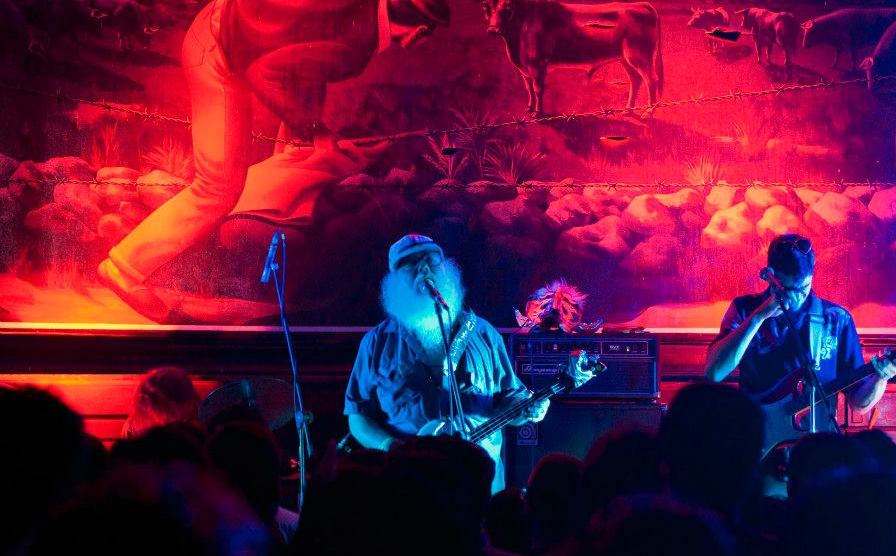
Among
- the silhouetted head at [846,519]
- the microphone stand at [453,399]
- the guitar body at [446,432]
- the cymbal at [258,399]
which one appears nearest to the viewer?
the silhouetted head at [846,519]

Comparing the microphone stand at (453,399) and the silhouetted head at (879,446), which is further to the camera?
the microphone stand at (453,399)

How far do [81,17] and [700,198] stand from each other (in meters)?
4.66

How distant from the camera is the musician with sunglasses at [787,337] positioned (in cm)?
400

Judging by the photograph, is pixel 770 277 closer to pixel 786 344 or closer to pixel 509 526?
pixel 786 344

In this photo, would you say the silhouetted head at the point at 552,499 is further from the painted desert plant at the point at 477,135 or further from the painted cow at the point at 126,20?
the painted cow at the point at 126,20

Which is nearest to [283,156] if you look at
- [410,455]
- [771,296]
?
[771,296]

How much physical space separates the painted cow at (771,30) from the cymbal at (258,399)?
413 cm

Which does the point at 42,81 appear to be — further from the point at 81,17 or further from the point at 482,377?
the point at 482,377

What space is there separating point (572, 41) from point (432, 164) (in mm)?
1353

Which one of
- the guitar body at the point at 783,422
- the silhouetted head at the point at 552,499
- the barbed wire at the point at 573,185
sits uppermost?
the barbed wire at the point at 573,185

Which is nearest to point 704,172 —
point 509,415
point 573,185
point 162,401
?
point 573,185

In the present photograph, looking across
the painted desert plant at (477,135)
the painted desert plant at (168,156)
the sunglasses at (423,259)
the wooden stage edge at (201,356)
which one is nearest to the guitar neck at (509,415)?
the sunglasses at (423,259)

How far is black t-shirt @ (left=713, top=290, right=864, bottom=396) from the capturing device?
4.10m

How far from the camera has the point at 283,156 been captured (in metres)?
5.96
